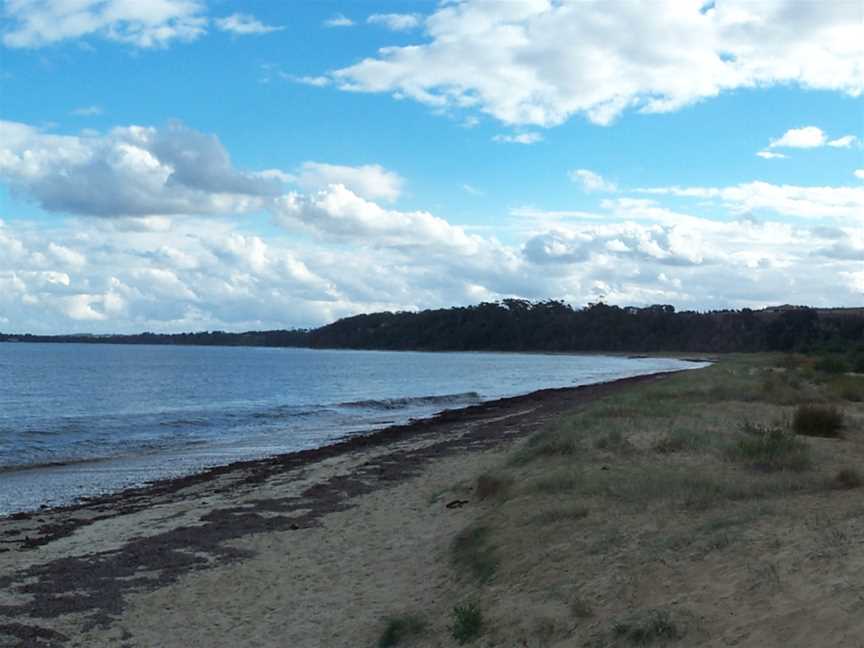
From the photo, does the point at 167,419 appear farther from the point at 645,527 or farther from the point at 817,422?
the point at 645,527

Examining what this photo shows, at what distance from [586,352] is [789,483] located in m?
172

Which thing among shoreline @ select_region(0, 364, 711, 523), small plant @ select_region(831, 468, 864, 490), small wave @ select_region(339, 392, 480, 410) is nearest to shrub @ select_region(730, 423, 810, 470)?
small plant @ select_region(831, 468, 864, 490)

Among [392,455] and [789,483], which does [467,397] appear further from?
[789,483]

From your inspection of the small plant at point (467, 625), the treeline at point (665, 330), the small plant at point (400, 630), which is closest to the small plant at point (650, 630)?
the small plant at point (467, 625)

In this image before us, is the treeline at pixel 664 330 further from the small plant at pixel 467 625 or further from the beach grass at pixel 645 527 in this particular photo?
the small plant at pixel 467 625

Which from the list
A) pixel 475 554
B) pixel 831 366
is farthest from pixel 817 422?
pixel 831 366

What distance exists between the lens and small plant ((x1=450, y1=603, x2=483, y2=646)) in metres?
7.79

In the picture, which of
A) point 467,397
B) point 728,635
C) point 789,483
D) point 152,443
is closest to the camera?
point 728,635

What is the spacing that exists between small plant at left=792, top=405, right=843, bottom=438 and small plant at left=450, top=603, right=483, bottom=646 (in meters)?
13.2

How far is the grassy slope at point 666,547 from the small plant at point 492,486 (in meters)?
0.04

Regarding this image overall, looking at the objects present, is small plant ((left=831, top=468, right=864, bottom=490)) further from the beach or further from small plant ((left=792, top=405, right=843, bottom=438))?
small plant ((left=792, top=405, right=843, bottom=438))

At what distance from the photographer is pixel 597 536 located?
9.74 metres

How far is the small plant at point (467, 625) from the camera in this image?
7.79 meters

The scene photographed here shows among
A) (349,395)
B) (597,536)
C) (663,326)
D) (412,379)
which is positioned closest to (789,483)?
(597,536)
